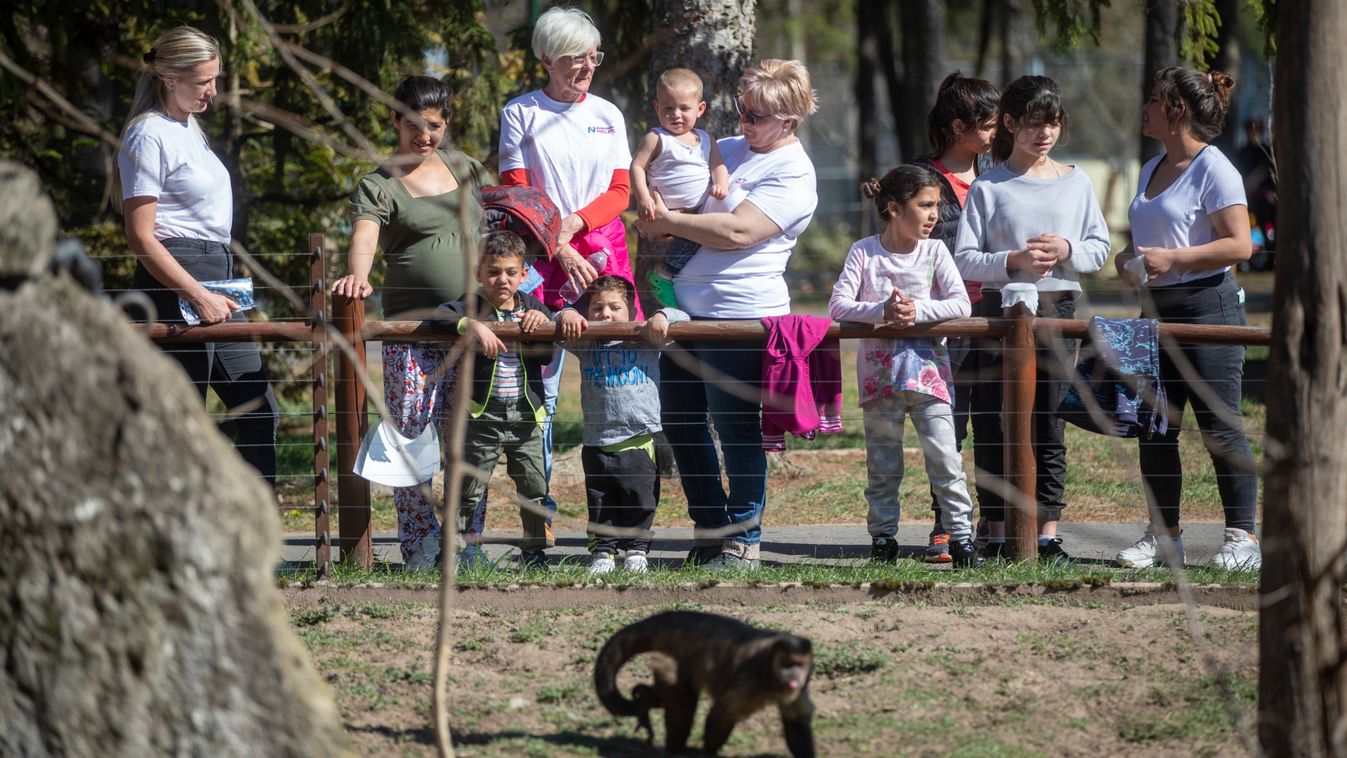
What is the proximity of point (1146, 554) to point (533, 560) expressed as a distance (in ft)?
8.79

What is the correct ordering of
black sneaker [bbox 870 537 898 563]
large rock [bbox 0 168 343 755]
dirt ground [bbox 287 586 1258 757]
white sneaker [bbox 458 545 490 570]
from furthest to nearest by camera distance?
black sneaker [bbox 870 537 898 563] < white sneaker [bbox 458 545 490 570] < dirt ground [bbox 287 586 1258 757] < large rock [bbox 0 168 343 755]

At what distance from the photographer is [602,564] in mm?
6180

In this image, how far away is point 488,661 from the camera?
520 cm

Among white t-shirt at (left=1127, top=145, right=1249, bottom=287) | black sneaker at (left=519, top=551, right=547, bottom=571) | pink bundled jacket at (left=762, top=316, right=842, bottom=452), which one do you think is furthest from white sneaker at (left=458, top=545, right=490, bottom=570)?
white t-shirt at (left=1127, top=145, right=1249, bottom=287)

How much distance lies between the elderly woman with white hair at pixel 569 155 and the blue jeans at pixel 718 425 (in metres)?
0.52

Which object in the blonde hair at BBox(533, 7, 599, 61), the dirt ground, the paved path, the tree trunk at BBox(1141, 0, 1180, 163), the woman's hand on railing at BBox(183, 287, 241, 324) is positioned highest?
the tree trunk at BBox(1141, 0, 1180, 163)

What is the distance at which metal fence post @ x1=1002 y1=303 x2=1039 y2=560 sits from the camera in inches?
239

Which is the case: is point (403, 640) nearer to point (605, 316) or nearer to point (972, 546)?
point (605, 316)

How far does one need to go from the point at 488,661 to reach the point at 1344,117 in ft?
10.8

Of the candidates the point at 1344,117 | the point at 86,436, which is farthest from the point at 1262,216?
the point at 86,436

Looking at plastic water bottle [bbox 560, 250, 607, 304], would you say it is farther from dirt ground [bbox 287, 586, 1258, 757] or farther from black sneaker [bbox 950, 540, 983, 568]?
black sneaker [bbox 950, 540, 983, 568]

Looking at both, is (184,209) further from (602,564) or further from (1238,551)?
(1238,551)

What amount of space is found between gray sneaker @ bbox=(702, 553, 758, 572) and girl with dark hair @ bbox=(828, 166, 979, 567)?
0.58 metres

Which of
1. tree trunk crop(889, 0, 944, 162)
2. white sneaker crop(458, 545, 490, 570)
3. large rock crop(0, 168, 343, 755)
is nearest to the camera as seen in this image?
large rock crop(0, 168, 343, 755)
